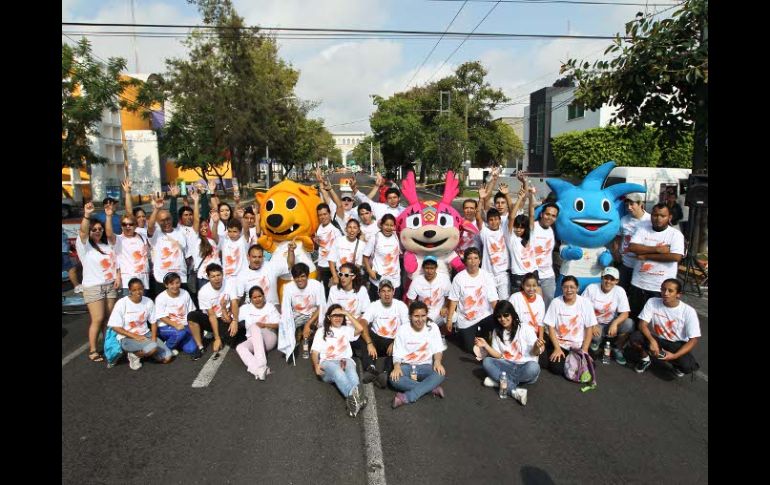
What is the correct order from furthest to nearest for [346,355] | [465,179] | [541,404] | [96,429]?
[465,179]
[346,355]
[541,404]
[96,429]

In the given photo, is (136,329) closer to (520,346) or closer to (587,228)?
(520,346)

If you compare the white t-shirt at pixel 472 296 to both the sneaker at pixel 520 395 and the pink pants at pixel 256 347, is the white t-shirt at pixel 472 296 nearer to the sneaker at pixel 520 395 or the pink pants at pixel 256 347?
the sneaker at pixel 520 395

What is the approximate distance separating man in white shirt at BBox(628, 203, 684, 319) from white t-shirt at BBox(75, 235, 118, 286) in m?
6.43

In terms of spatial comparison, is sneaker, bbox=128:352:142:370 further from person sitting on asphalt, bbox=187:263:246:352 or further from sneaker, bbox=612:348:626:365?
sneaker, bbox=612:348:626:365

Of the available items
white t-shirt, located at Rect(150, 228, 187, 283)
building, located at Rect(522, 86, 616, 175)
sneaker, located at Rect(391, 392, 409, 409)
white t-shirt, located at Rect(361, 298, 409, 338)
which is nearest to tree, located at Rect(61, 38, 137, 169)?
white t-shirt, located at Rect(150, 228, 187, 283)

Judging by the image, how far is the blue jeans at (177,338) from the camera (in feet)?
20.2

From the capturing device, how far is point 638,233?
6270mm

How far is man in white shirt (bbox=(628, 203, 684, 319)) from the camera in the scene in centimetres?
600

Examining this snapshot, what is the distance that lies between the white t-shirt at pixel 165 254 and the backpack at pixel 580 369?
5.01 metres

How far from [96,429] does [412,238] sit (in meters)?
4.07

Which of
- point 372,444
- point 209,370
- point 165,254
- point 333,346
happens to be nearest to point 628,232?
point 333,346
